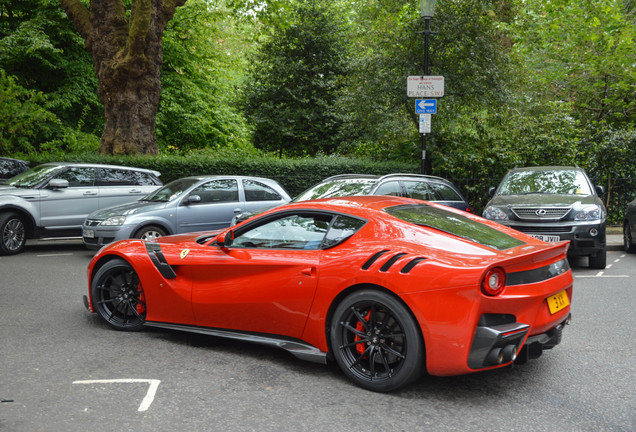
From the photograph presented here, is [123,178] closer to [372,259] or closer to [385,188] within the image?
[385,188]

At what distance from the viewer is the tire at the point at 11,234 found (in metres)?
11.0

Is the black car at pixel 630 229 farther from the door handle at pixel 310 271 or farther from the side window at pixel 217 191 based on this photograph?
the door handle at pixel 310 271

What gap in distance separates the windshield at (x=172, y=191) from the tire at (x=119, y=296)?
17.9 feet

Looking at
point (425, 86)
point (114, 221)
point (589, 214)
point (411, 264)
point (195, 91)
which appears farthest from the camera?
point (195, 91)

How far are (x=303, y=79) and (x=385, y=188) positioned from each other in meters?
13.5

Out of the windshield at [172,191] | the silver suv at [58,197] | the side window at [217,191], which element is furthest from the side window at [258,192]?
the silver suv at [58,197]

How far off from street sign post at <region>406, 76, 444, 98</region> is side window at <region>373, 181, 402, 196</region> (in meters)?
2.92

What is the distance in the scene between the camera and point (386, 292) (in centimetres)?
418

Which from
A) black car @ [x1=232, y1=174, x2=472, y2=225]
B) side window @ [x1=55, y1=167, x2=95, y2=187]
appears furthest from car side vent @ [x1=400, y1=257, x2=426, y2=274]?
side window @ [x1=55, y1=167, x2=95, y2=187]

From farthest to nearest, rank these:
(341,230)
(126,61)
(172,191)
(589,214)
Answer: (126,61) < (172,191) < (589,214) < (341,230)

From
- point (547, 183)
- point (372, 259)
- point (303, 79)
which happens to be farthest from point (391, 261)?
point (303, 79)

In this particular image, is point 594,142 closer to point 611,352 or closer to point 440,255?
point 611,352

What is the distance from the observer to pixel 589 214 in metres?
9.62

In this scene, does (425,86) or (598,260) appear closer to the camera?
(598,260)
